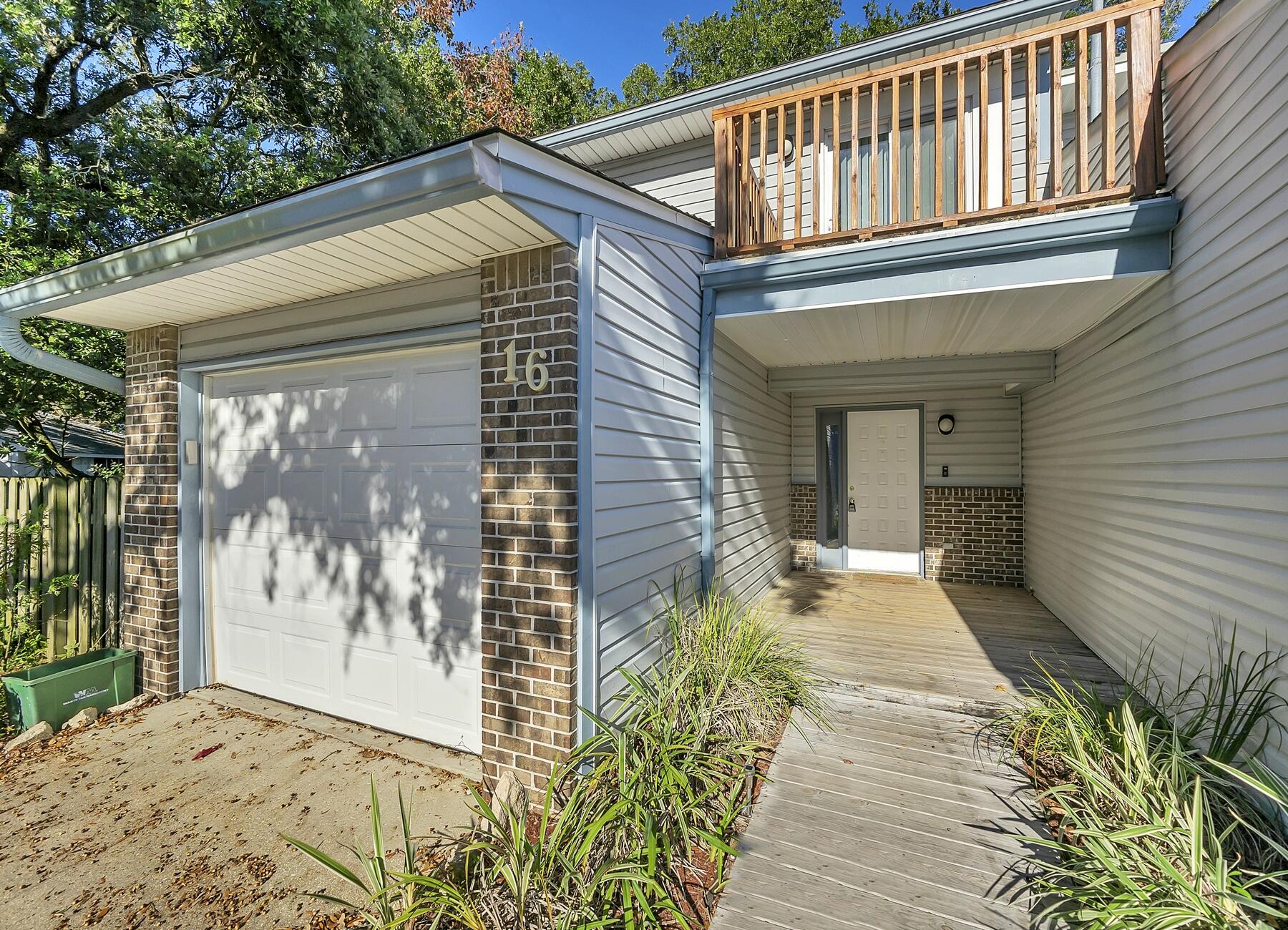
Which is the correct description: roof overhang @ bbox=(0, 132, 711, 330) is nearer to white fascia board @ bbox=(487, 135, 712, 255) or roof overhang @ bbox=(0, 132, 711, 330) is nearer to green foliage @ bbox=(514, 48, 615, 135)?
white fascia board @ bbox=(487, 135, 712, 255)

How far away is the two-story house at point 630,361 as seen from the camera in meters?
2.46

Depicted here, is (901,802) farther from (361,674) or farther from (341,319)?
(341,319)

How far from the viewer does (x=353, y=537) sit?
363 centimetres

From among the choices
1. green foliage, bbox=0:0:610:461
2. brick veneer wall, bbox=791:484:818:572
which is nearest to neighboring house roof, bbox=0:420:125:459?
green foliage, bbox=0:0:610:461

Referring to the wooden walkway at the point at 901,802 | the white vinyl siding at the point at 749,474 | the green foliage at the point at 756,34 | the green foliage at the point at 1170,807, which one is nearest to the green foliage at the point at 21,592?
the white vinyl siding at the point at 749,474

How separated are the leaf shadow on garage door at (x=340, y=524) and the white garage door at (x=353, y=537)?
0.03ft

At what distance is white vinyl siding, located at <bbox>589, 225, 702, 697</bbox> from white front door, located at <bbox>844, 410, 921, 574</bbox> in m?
3.95

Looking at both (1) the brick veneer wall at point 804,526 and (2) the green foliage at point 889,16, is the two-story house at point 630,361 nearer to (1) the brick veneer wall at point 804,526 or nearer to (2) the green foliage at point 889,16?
(1) the brick veneer wall at point 804,526

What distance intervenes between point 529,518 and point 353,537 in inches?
66.7

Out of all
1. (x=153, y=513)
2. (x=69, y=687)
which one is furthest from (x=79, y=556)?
(x=69, y=687)

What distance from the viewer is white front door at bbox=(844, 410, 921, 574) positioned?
22.5 feet

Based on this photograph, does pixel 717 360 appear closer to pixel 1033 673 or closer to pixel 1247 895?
pixel 1033 673

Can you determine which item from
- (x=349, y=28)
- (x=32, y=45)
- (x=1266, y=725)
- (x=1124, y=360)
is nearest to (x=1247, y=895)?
(x=1266, y=725)

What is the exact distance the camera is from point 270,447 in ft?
13.1
